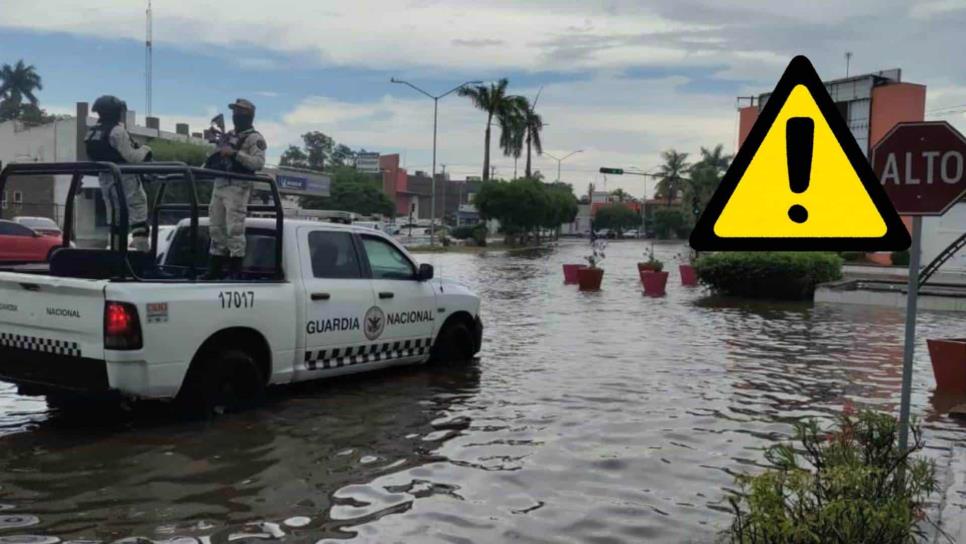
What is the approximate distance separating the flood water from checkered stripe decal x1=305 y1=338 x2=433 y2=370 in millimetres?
311

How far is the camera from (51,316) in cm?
651

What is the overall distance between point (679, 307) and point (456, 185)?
113 metres

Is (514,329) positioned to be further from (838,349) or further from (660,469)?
(660,469)

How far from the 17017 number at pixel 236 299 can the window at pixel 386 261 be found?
69.2 inches

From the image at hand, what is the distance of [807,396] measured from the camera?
358 inches

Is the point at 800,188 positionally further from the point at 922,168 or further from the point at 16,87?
the point at 16,87

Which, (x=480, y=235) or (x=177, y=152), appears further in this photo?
(x=480, y=235)

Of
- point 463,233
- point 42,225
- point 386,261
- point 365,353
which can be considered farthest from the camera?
point 463,233

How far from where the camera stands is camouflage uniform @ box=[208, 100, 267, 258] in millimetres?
7602

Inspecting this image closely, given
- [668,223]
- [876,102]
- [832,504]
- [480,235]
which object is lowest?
[832,504]

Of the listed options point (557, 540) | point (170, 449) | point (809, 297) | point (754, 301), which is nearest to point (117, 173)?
point (170, 449)

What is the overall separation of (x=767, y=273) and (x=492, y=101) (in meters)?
44.4

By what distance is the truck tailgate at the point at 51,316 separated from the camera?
20.7 ft

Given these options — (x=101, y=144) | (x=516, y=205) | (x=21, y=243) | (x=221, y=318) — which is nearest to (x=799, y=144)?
(x=221, y=318)
